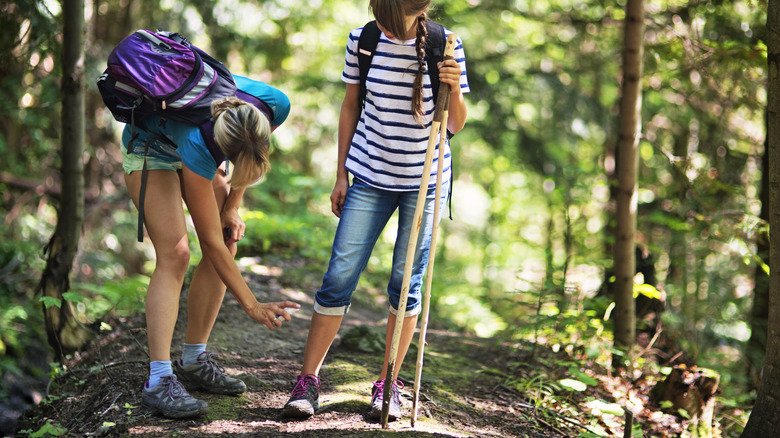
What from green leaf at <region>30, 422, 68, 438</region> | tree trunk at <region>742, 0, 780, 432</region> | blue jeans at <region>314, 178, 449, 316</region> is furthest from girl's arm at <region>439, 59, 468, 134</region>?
green leaf at <region>30, 422, 68, 438</region>

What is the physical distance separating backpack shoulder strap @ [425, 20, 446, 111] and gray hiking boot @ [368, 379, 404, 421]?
1.47m

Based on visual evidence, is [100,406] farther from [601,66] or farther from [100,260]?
[601,66]

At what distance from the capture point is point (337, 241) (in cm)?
269

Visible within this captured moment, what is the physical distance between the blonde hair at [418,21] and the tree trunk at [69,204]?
2.52 metres

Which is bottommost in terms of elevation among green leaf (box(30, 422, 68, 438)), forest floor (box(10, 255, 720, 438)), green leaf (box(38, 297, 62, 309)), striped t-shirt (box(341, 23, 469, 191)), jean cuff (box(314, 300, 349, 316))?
green leaf (box(30, 422, 68, 438))

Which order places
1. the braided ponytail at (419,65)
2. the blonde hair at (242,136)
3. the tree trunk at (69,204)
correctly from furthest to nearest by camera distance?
the tree trunk at (69,204) → the braided ponytail at (419,65) → the blonde hair at (242,136)

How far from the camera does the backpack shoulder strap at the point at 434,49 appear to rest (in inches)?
102

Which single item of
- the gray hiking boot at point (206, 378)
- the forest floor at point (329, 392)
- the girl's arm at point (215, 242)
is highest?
the girl's arm at point (215, 242)

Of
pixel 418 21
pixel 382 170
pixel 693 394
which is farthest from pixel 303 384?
pixel 693 394

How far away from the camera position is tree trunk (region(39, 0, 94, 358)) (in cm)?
392

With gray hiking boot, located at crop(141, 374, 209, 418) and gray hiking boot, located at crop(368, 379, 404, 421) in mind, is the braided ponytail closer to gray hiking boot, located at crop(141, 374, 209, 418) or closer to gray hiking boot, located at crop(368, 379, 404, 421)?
gray hiking boot, located at crop(368, 379, 404, 421)

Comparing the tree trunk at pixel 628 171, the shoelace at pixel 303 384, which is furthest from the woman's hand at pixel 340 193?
the tree trunk at pixel 628 171

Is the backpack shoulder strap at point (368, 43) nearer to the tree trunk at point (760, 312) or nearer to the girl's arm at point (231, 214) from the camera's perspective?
the girl's arm at point (231, 214)

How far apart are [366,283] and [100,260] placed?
3.35 m
